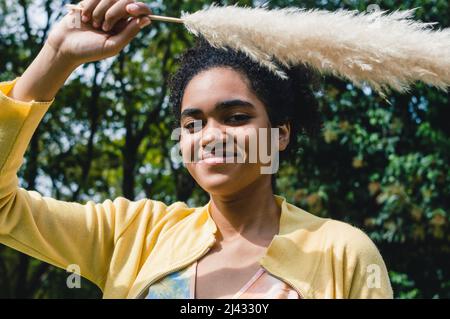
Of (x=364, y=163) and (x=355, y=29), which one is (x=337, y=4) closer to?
(x=364, y=163)

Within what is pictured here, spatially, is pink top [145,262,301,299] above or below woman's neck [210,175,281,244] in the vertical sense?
below

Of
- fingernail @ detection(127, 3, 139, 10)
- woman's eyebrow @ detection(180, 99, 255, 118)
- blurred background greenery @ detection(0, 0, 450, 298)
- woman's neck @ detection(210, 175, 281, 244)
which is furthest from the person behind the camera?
blurred background greenery @ detection(0, 0, 450, 298)

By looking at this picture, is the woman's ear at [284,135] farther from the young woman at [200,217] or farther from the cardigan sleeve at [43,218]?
the cardigan sleeve at [43,218]

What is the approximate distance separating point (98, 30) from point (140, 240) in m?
0.65

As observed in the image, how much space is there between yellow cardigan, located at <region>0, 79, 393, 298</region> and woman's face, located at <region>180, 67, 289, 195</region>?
0.66 feet

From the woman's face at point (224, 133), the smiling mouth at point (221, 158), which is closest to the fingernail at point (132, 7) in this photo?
the woman's face at point (224, 133)

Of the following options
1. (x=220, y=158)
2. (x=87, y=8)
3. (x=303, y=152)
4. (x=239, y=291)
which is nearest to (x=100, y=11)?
(x=87, y=8)

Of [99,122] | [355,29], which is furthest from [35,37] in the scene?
[355,29]

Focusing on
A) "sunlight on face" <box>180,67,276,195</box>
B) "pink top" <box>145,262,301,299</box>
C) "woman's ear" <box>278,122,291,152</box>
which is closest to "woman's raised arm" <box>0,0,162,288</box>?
"pink top" <box>145,262,301,299</box>

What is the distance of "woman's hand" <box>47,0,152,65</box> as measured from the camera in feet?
6.08

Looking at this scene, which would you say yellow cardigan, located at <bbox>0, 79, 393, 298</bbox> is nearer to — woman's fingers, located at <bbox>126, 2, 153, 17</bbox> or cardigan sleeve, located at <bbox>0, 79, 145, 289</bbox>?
cardigan sleeve, located at <bbox>0, 79, 145, 289</bbox>

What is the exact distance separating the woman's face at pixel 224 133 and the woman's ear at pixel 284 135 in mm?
103
